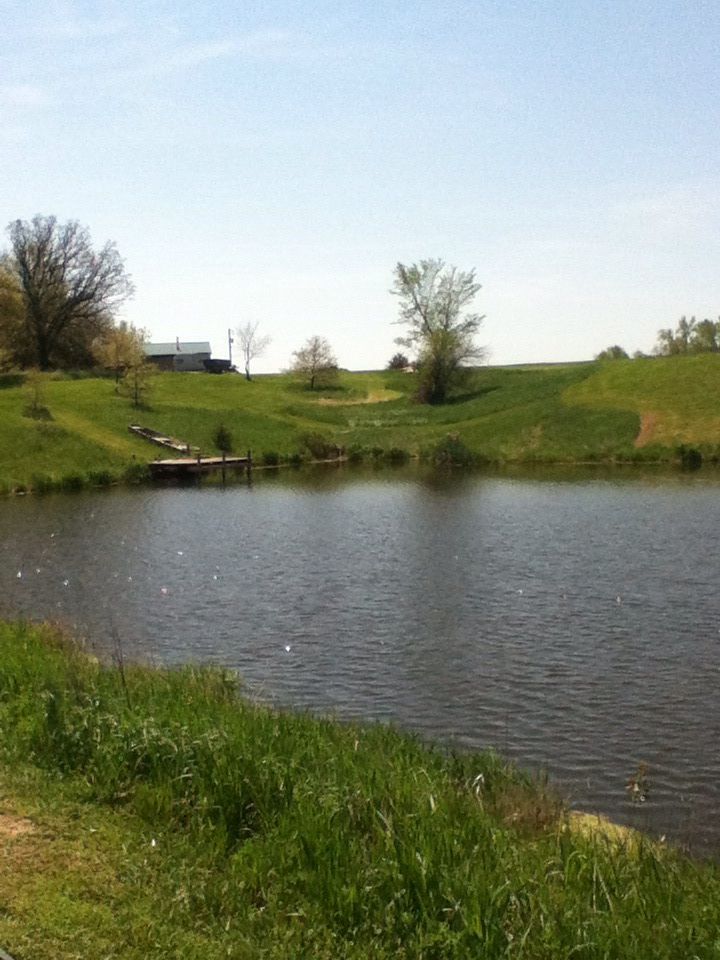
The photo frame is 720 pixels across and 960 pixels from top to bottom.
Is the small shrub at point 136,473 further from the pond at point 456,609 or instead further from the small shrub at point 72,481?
the pond at point 456,609

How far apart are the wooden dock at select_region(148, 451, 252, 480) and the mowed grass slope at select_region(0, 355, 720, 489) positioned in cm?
217

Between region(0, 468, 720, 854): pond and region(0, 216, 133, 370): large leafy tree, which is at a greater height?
region(0, 216, 133, 370): large leafy tree

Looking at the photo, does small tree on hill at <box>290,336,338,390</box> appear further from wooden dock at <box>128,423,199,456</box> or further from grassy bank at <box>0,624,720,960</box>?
grassy bank at <box>0,624,720,960</box>

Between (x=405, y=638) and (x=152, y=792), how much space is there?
43.4ft

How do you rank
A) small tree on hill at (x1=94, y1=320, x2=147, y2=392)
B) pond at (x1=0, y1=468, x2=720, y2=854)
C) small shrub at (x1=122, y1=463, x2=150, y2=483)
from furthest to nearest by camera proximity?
small tree on hill at (x1=94, y1=320, x2=147, y2=392)
small shrub at (x1=122, y1=463, x2=150, y2=483)
pond at (x1=0, y1=468, x2=720, y2=854)

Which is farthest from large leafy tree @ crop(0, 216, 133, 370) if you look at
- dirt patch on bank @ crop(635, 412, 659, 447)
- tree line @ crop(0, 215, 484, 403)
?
dirt patch on bank @ crop(635, 412, 659, 447)

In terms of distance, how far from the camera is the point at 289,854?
9.20m

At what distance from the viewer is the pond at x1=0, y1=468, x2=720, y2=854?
1661 cm

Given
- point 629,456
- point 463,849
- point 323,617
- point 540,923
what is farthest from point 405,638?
point 629,456

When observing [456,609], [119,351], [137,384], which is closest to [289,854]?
[456,609]

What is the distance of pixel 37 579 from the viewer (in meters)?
31.8

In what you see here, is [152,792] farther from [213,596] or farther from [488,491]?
[488,491]

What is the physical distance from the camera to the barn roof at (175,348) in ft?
501

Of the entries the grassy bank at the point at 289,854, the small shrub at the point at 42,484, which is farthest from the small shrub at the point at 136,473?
the grassy bank at the point at 289,854
